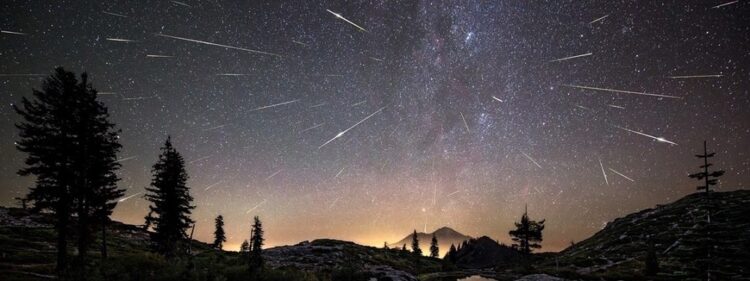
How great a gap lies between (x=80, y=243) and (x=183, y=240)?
58.4 ft

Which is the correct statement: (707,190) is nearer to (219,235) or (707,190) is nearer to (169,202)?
(169,202)

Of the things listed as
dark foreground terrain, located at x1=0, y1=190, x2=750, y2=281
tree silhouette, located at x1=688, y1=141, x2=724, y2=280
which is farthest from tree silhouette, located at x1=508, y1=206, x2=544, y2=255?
tree silhouette, located at x1=688, y1=141, x2=724, y2=280

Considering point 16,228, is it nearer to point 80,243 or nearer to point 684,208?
point 80,243

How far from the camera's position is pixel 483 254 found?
98812mm

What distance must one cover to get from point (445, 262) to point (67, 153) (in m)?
62.3

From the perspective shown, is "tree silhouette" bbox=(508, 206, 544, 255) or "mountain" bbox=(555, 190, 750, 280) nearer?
"mountain" bbox=(555, 190, 750, 280)

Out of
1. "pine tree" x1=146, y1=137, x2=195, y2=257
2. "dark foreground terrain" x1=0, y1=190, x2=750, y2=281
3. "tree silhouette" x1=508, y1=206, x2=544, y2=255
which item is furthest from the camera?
"tree silhouette" x1=508, y1=206, x2=544, y2=255

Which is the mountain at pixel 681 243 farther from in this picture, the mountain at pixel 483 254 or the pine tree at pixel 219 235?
the pine tree at pixel 219 235

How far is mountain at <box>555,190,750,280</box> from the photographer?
42144 mm

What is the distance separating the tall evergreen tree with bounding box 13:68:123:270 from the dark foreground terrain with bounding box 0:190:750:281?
11.1ft

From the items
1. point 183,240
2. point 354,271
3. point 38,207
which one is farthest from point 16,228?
point 354,271

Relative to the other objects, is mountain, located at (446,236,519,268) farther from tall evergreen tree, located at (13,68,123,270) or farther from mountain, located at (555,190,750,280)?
tall evergreen tree, located at (13,68,123,270)

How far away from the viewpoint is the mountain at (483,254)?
96125 mm

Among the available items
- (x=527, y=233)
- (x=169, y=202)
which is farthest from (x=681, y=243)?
(x=169, y=202)
